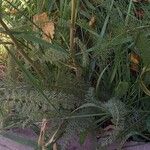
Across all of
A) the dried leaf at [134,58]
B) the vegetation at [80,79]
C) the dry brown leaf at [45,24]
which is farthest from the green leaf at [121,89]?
the dry brown leaf at [45,24]

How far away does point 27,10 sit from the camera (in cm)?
178

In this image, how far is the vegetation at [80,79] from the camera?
4.41ft

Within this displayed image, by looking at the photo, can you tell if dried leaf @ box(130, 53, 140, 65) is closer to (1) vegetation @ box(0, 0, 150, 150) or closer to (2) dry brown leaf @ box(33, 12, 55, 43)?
(1) vegetation @ box(0, 0, 150, 150)

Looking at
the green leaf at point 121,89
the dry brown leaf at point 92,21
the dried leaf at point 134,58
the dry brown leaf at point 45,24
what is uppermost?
the dry brown leaf at point 45,24

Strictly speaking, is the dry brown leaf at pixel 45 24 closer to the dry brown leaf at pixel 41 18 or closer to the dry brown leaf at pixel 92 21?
the dry brown leaf at pixel 41 18

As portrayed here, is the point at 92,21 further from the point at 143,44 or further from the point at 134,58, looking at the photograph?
the point at 143,44

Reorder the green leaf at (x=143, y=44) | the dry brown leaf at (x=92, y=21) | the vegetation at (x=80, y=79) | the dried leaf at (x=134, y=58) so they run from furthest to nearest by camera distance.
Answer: the dry brown leaf at (x=92, y=21) < the dried leaf at (x=134, y=58) < the vegetation at (x=80, y=79) < the green leaf at (x=143, y=44)

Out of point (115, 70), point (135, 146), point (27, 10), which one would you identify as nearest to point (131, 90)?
point (115, 70)

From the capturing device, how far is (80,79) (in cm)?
148

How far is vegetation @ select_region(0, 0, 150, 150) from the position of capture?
1344mm

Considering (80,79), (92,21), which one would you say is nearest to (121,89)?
(80,79)

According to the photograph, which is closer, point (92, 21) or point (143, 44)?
point (143, 44)

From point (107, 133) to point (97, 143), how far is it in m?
0.05

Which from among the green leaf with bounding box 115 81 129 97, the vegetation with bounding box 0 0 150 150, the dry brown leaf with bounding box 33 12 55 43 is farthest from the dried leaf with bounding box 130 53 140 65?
the dry brown leaf with bounding box 33 12 55 43
